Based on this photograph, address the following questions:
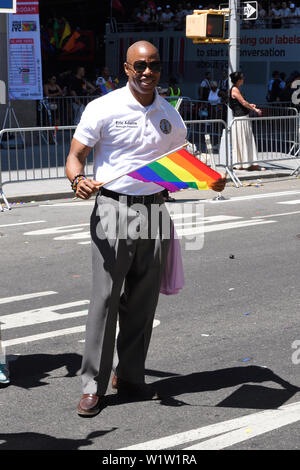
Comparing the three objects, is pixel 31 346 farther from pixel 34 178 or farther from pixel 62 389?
pixel 34 178

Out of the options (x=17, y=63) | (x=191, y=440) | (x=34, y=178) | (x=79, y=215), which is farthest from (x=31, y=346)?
(x=17, y=63)

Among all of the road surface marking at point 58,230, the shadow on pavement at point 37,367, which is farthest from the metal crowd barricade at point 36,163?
the shadow on pavement at point 37,367

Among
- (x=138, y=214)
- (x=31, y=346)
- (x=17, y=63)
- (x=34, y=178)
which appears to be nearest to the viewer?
(x=138, y=214)

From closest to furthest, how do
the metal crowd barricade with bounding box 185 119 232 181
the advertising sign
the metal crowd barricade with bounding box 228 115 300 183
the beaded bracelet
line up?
the beaded bracelet, the metal crowd barricade with bounding box 185 119 232 181, the metal crowd barricade with bounding box 228 115 300 183, the advertising sign

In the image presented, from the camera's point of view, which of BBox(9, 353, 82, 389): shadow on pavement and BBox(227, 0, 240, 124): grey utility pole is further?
BBox(227, 0, 240, 124): grey utility pole

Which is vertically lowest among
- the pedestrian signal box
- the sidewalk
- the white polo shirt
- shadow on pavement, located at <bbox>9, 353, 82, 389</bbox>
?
the sidewalk

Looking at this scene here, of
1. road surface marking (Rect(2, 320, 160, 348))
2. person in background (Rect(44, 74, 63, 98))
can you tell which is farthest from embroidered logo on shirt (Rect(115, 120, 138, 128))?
person in background (Rect(44, 74, 63, 98))

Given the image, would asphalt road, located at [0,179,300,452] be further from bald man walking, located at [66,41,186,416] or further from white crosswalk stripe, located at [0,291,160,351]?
bald man walking, located at [66,41,186,416]

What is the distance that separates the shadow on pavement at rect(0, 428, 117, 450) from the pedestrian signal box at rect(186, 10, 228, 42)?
13022 mm

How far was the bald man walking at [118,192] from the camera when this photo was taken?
4648mm

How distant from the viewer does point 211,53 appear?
107 feet

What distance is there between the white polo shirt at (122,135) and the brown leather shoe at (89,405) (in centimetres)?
119

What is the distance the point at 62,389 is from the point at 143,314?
2.41 feet

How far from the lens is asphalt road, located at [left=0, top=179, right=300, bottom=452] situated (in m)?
4.41
